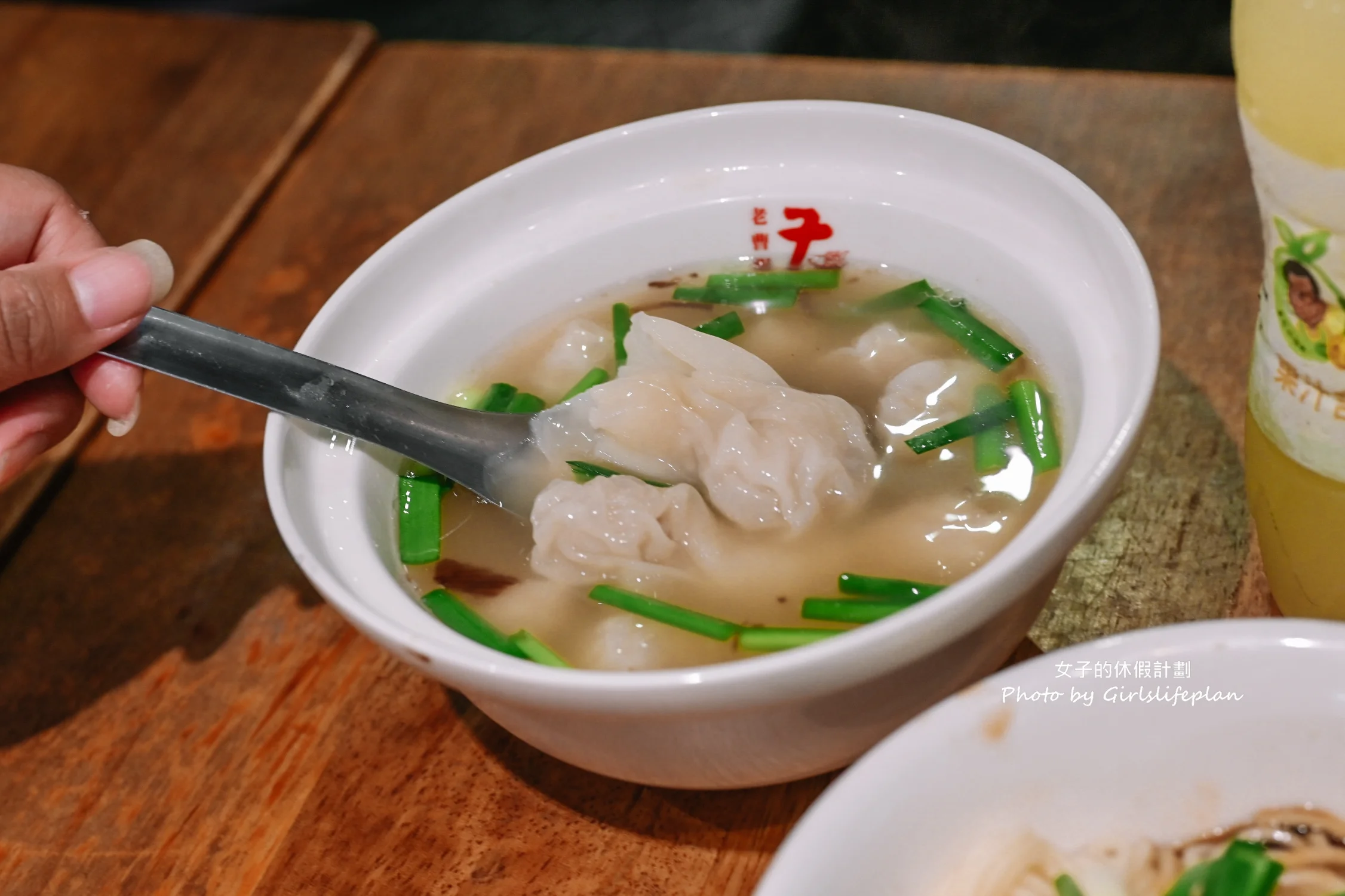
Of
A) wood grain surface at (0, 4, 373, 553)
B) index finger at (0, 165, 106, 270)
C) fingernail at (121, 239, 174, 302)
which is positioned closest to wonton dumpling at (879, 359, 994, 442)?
fingernail at (121, 239, 174, 302)

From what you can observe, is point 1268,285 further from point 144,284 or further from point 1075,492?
point 144,284

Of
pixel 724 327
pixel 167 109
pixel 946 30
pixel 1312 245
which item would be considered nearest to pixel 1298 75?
pixel 1312 245

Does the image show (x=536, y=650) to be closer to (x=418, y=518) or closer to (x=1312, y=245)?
(x=418, y=518)

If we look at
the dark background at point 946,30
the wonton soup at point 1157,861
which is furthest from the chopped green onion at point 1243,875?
the dark background at point 946,30

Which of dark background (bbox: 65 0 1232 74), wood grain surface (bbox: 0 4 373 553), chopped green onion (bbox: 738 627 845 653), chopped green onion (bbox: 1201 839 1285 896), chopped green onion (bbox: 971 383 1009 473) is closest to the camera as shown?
chopped green onion (bbox: 1201 839 1285 896)

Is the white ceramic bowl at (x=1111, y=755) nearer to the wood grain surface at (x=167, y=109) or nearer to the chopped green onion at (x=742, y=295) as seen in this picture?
the chopped green onion at (x=742, y=295)

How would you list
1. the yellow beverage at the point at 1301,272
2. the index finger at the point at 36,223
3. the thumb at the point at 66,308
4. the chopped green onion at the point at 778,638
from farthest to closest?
the index finger at the point at 36,223, the thumb at the point at 66,308, the chopped green onion at the point at 778,638, the yellow beverage at the point at 1301,272

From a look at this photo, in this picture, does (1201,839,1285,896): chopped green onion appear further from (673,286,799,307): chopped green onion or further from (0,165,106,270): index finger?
(0,165,106,270): index finger
